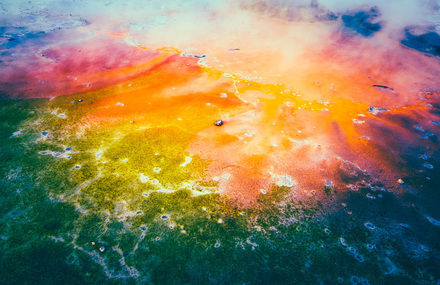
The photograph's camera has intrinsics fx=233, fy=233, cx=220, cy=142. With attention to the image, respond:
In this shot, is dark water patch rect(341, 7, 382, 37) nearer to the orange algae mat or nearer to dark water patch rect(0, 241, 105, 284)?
the orange algae mat

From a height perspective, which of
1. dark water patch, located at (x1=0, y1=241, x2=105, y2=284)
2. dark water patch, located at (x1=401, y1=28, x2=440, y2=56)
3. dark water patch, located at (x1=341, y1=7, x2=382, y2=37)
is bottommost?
dark water patch, located at (x1=0, y1=241, x2=105, y2=284)

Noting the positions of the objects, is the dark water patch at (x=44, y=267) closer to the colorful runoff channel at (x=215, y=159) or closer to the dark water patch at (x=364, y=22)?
the colorful runoff channel at (x=215, y=159)

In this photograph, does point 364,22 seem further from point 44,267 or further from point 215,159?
point 44,267

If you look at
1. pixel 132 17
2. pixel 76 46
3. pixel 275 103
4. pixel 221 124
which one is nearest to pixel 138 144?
pixel 221 124

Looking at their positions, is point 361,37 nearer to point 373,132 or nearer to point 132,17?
point 373,132

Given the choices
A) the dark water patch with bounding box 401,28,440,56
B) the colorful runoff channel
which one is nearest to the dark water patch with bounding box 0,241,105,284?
the colorful runoff channel

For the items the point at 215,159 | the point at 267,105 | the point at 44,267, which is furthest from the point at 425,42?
the point at 44,267

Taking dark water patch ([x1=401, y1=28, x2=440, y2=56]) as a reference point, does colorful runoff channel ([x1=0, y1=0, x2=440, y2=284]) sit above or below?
below

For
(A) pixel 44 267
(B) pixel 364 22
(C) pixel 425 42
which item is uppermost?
(B) pixel 364 22
